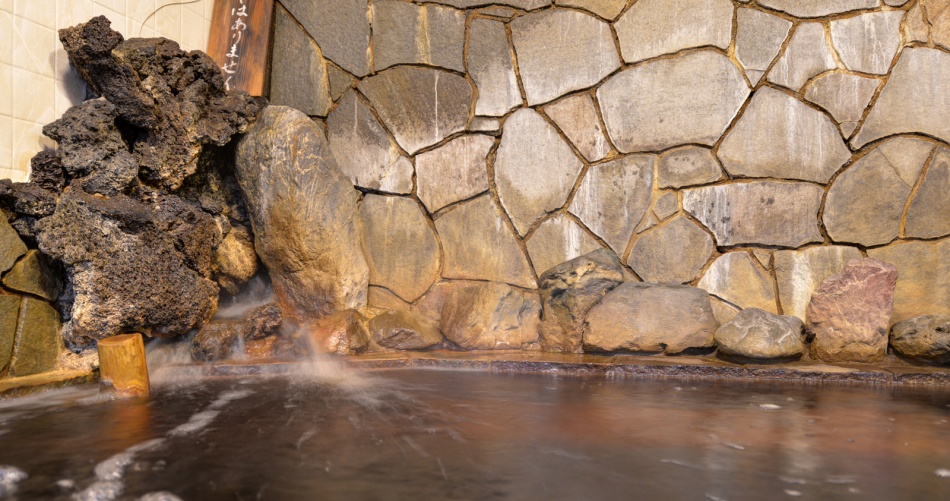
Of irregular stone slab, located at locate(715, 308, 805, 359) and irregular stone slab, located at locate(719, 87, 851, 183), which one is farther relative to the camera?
irregular stone slab, located at locate(719, 87, 851, 183)

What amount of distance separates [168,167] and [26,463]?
2.39 m

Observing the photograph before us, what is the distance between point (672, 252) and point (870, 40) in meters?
1.86

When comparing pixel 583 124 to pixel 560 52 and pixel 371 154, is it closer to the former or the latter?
pixel 560 52

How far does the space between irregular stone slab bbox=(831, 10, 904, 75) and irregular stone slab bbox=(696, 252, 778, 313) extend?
4.75 ft

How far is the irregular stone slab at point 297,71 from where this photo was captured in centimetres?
528

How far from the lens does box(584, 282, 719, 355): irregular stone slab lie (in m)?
4.32

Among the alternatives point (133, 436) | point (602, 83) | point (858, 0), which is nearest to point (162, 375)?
point (133, 436)

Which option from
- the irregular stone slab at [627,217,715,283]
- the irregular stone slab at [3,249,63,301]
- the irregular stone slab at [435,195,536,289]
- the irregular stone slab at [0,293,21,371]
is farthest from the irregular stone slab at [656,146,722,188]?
the irregular stone slab at [0,293,21,371]

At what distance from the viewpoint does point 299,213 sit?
4770mm

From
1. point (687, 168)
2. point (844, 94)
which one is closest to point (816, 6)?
point (844, 94)

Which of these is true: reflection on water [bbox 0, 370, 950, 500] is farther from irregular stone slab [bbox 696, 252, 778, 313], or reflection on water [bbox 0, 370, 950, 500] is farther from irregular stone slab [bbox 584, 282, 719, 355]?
irregular stone slab [bbox 696, 252, 778, 313]

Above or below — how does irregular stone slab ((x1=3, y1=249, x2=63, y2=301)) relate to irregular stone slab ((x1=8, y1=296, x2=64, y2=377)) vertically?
above

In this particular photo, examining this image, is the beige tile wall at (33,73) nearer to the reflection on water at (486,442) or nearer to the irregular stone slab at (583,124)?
the reflection on water at (486,442)

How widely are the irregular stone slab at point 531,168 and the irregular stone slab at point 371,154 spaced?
2.46 ft
